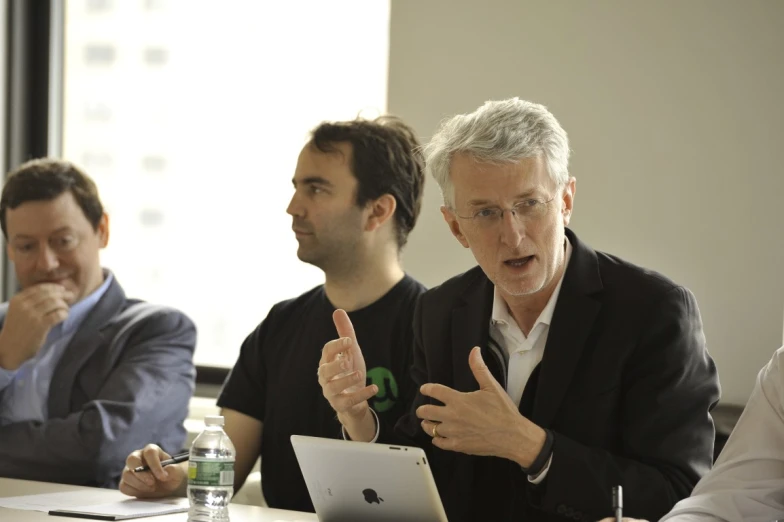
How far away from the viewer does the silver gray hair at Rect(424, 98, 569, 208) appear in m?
2.06

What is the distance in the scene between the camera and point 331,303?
2.83 meters

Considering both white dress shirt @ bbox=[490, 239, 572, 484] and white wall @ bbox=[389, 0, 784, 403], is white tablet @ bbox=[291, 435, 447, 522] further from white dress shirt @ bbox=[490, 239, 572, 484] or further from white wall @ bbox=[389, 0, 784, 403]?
white wall @ bbox=[389, 0, 784, 403]

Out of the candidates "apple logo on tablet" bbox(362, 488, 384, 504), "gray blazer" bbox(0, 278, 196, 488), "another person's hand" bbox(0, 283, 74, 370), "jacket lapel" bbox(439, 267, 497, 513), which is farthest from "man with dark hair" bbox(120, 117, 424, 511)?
"apple logo on tablet" bbox(362, 488, 384, 504)

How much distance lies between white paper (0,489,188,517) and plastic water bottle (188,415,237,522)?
11cm

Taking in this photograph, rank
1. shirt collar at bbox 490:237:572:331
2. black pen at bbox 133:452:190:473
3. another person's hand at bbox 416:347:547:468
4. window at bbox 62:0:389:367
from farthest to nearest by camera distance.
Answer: window at bbox 62:0:389:367, black pen at bbox 133:452:190:473, shirt collar at bbox 490:237:572:331, another person's hand at bbox 416:347:547:468

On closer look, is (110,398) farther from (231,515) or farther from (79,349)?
(231,515)

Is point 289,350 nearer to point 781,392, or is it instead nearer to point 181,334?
point 181,334

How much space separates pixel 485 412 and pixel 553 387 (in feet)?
0.73

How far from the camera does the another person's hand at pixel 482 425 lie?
1853 mm

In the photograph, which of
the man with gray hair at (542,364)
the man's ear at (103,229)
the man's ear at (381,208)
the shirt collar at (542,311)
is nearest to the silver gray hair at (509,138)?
the man with gray hair at (542,364)

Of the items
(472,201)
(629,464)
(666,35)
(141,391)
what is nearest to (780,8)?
(666,35)

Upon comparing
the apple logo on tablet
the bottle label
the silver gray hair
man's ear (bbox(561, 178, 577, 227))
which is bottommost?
the bottle label

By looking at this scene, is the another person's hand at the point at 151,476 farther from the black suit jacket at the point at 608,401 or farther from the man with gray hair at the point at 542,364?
the black suit jacket at the point at 608,401

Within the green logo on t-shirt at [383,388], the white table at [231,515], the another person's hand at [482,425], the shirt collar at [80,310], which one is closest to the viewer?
the another person's hand at [482,425]
